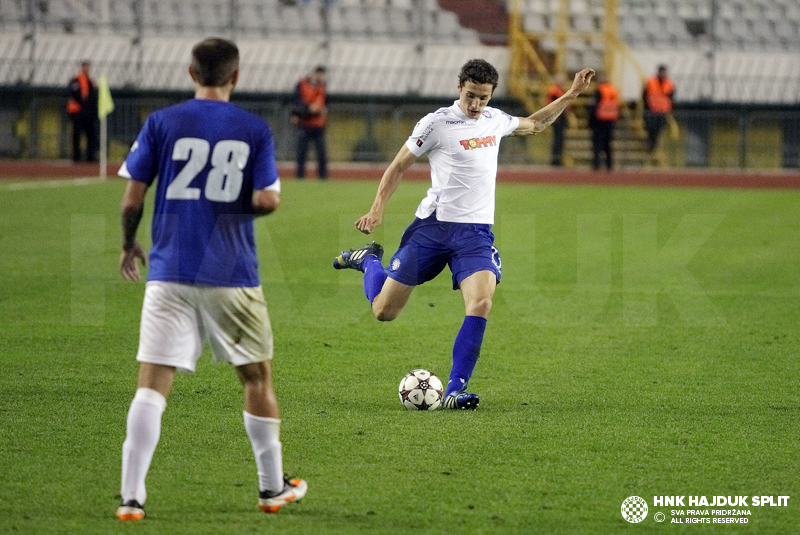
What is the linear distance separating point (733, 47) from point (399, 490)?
2716cm

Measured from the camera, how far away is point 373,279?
756cm

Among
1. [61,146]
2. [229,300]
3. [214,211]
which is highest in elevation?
[214,211]

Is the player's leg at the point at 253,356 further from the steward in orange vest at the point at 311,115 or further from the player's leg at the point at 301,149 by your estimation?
the player's leg at the point at 301,149

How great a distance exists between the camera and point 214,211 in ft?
14.4

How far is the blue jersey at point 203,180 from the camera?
4.31 m

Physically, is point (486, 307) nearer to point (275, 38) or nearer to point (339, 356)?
point (339, 356)

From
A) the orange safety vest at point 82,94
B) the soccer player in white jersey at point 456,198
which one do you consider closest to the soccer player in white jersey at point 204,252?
the soccer player in white jersey at point 456,198

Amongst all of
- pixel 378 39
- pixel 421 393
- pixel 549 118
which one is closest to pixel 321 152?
pixel 378 39

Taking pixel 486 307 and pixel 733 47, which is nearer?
pixel 486 307

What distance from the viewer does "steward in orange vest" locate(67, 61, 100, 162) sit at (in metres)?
25.0

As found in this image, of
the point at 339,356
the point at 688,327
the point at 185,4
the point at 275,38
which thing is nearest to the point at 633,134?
the point at 275,38

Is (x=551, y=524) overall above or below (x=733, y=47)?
below

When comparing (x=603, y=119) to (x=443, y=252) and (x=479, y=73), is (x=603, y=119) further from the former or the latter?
(x=479, y=73)

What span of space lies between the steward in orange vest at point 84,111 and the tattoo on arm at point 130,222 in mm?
21593
